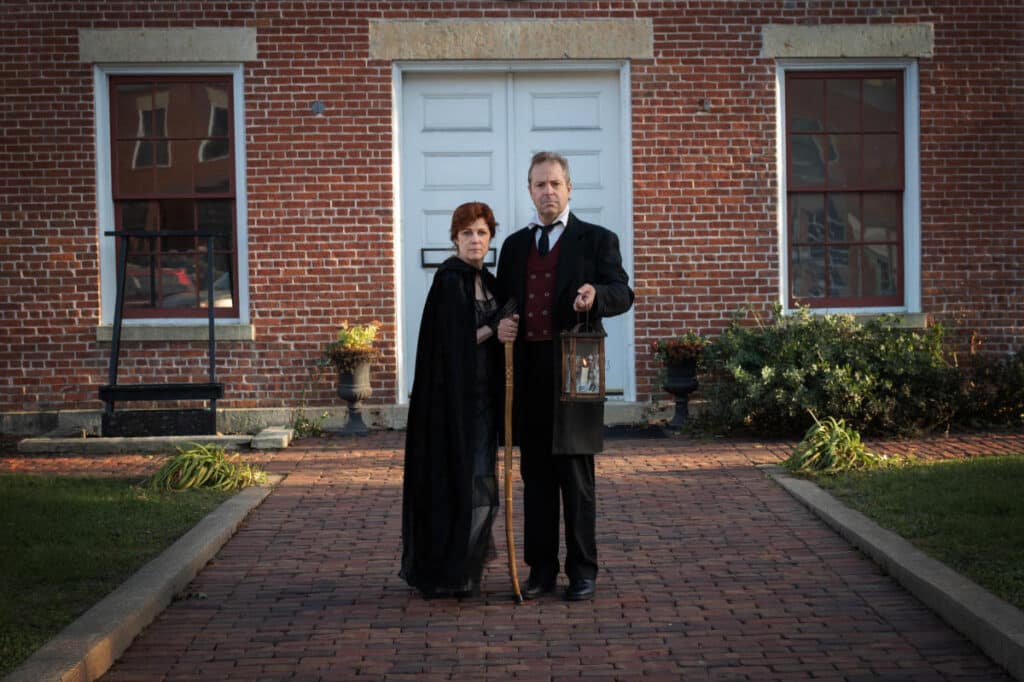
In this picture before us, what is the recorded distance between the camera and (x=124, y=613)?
5285mm

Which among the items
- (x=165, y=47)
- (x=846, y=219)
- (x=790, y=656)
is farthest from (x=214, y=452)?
(x=846, y=219)

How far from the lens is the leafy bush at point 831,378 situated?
1048cm

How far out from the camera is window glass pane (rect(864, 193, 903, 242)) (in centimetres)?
1205

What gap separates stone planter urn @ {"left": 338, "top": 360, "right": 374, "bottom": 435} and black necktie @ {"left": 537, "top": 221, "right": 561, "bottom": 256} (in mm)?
5421

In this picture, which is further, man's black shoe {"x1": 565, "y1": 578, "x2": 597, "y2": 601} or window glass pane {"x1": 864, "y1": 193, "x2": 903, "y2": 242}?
window glass pane {"x1": 864, "y1": 193, "x2": 903, "y2": 242}

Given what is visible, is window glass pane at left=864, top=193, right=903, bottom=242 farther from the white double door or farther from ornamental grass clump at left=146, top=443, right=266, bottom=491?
ornamental grass clump at left=146, top=443, right=266, bottom=491

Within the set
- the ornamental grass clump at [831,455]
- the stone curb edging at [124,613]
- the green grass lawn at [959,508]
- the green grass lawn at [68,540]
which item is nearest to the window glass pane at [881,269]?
the green grass lawn at [959,508]

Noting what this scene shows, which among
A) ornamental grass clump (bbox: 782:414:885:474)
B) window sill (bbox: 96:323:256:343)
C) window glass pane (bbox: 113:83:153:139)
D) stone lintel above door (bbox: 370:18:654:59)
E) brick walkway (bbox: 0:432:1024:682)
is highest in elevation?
stone lintel above door (bbox: 370:18:654:59)

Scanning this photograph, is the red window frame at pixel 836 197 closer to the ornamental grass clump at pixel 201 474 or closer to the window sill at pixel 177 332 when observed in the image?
the window sill at pixel 177 332

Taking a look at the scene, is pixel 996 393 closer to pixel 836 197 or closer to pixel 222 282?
pixel 836 197

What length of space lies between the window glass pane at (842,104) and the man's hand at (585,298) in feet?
22.9

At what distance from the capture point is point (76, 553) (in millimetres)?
6512

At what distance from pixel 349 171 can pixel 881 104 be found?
15.9 ft

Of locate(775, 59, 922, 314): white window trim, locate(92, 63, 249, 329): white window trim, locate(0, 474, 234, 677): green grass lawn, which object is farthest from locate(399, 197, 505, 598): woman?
locate(775, 59, 922, 314): white window trim
